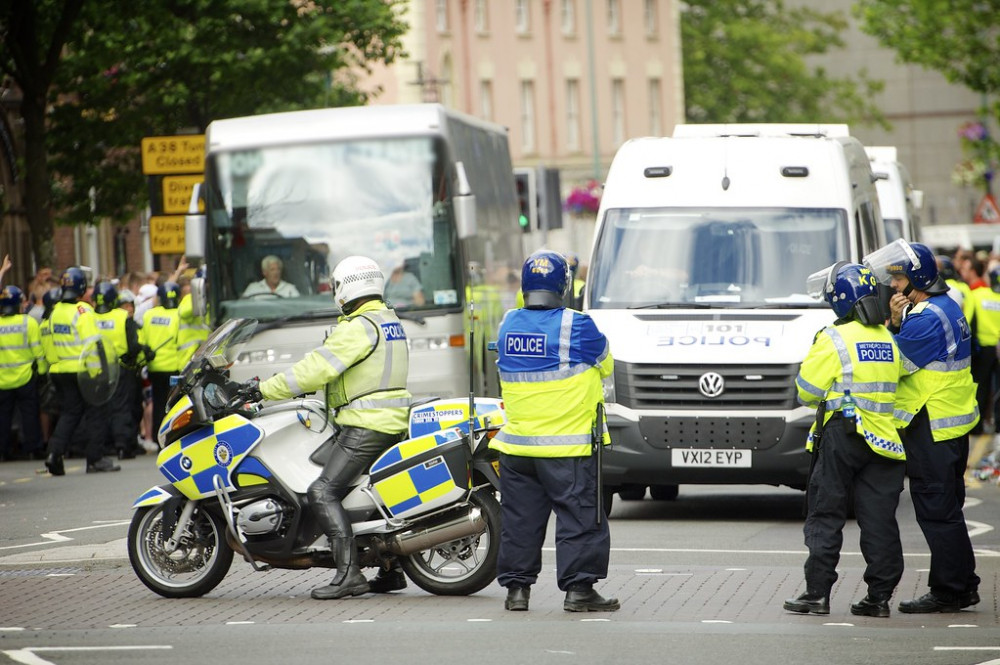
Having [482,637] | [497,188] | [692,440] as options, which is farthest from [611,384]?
[497,188]

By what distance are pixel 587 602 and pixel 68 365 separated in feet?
35.6

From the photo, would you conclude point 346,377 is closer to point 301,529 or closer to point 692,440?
point 301,529

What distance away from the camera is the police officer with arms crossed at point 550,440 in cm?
985

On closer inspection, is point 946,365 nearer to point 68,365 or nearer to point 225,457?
point 225,457

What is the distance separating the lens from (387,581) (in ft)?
35.4

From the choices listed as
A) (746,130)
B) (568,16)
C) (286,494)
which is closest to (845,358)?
(286,494)

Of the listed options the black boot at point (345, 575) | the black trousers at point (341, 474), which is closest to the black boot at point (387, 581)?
the black boot at point (345, 575)

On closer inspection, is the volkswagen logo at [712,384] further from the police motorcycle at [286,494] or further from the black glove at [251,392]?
the black glove at [251,392]

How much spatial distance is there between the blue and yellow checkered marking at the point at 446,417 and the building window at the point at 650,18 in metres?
64.2

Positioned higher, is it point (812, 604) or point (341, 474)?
point (341, 474)

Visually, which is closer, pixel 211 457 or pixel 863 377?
pixel 863 377

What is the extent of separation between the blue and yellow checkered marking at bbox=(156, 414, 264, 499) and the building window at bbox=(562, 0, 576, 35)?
6086 centimetres

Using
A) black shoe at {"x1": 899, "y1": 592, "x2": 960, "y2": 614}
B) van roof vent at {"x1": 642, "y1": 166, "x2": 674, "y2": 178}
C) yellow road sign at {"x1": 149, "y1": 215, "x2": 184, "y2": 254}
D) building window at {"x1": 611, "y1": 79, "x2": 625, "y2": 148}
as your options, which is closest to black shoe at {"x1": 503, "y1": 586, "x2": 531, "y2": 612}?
black shoe at {"x1": 899, "y1": 592, "x2": 960, "y2": 614}

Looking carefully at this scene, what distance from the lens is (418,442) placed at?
34.1 feet
